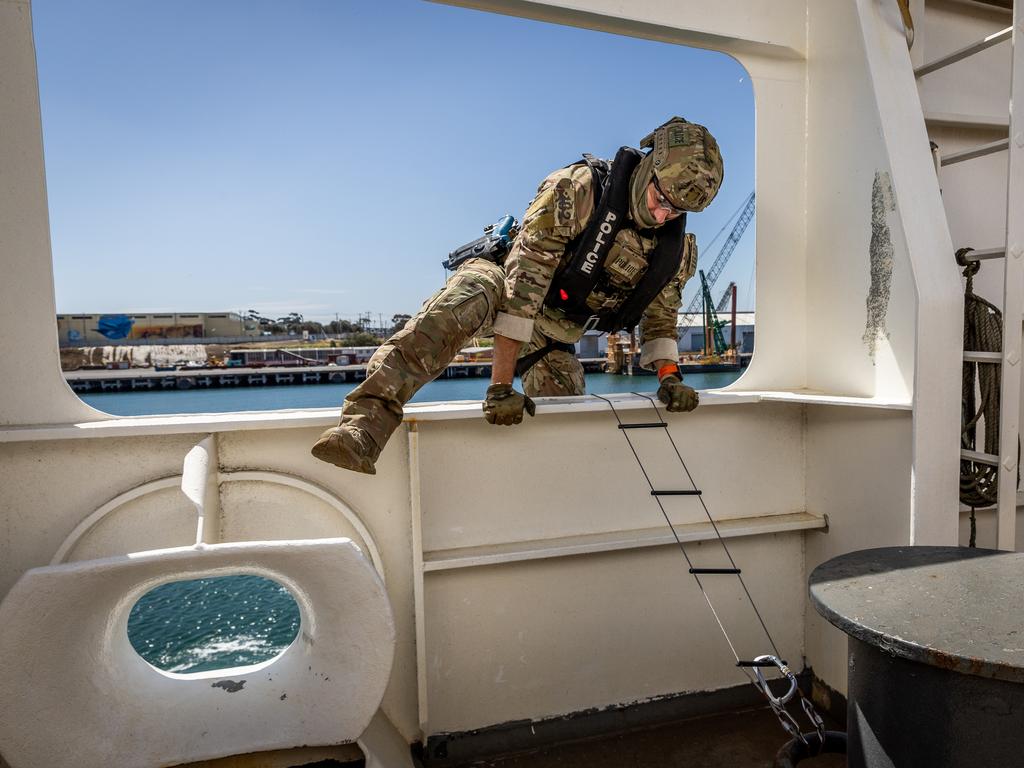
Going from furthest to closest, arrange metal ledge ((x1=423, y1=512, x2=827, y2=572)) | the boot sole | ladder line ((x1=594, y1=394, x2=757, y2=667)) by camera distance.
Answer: ladder line ((x1=594, y1=394, x2=757, y2=667)), metal ledge ((x1=423, y1=512, x2=827, y2=572)), the boot sole

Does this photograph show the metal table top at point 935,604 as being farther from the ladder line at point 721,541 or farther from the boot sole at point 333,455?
the boot sole at point 333,455

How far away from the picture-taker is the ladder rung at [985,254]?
5.62 feet

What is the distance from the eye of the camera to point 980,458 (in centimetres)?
173

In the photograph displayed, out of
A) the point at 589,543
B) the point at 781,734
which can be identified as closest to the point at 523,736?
the point at 589,543

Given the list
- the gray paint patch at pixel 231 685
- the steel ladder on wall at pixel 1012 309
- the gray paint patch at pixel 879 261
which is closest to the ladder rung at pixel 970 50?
the steel ladder on wall at pixel 1012 309

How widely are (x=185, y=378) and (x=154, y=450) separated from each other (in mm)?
12114

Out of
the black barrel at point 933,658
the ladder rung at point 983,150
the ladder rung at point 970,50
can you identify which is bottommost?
the black barrel at point 933,658

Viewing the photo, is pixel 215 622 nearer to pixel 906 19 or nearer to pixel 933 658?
pixel 933 658

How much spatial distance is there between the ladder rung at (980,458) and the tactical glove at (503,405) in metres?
1.31

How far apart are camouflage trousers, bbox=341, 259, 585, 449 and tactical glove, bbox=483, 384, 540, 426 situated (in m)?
0.18

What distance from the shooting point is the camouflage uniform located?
1.73 meters

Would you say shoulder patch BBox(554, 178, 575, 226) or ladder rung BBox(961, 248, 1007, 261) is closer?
ladder rung BBox(961, 248, 1007, 261)

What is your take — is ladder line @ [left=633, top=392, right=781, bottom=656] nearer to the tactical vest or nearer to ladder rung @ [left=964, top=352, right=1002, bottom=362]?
the tactical vest

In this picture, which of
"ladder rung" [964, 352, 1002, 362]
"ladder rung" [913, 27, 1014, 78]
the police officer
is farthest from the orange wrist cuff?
"ladder rung" [913, 27, 1014, 78]
